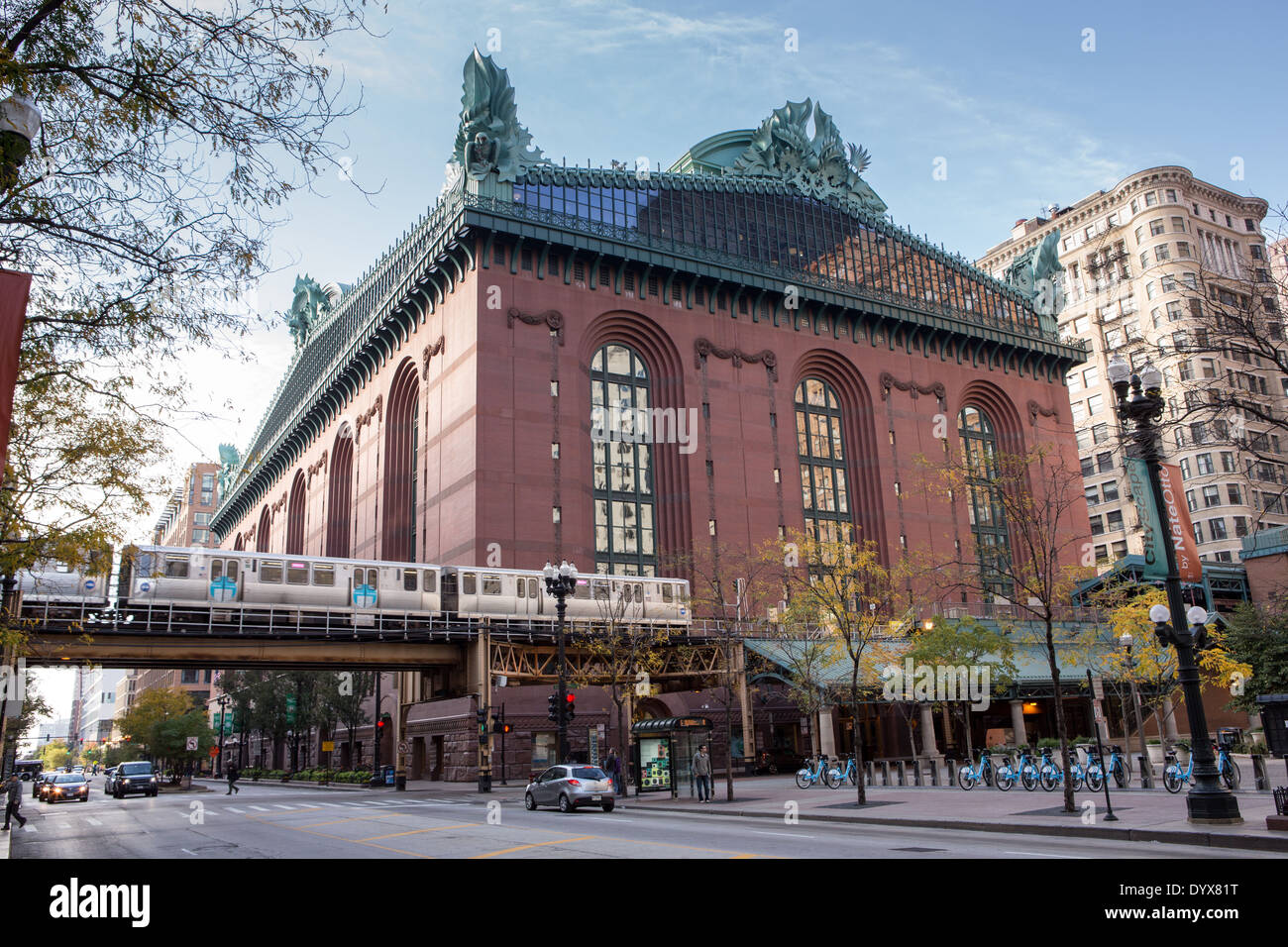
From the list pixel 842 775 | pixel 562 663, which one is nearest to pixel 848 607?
pixel 842 775

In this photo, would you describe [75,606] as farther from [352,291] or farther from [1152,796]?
[352,291]

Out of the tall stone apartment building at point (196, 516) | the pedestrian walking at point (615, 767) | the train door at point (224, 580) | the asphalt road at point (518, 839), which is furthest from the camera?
the tall stone apartment building at point (196, 516)

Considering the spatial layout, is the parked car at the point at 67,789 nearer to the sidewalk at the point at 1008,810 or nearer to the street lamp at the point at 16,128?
the sidewalk at the point at 1008,810

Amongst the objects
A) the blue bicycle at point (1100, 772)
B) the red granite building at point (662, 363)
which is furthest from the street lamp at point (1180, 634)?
the red granite building at point (662, 363)

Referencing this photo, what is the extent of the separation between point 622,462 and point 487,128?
67.9 ft

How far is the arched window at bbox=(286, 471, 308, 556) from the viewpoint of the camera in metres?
86.1

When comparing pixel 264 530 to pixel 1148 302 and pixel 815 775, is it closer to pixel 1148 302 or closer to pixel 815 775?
pixel 815 775

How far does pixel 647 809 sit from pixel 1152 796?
1375cm

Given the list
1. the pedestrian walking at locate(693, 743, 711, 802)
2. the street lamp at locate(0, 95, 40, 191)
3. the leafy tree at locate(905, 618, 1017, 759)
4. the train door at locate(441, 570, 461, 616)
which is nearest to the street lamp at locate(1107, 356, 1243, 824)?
the pedestrian walking at locate(693, 743, 711, 802)

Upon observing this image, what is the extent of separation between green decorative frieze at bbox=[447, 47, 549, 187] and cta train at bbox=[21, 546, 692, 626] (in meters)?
24.4

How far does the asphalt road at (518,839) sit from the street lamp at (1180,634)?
1.72m

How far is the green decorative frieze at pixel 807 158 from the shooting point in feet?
217

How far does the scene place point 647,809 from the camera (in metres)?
28.4
